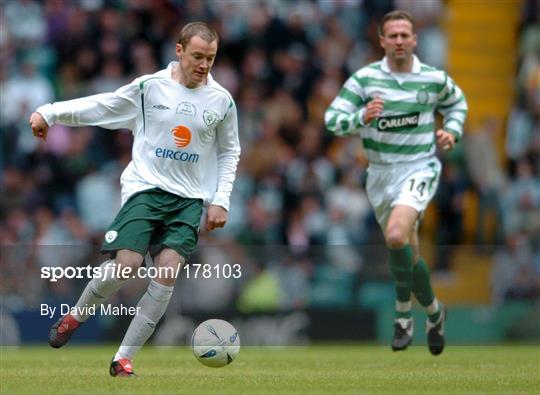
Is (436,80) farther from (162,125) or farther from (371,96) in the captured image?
(162,125)

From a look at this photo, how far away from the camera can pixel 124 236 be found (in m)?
9.34

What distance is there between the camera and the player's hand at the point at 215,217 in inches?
375

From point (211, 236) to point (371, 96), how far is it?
19.3ft

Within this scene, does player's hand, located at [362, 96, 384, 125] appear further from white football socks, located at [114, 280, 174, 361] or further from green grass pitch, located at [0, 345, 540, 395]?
white football socks, located at [114, 280, 174, 361]

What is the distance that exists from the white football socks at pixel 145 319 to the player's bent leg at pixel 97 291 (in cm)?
21

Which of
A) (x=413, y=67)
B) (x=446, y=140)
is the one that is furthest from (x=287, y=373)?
(x=413, y=67)

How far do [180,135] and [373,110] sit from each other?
2146 millimetres

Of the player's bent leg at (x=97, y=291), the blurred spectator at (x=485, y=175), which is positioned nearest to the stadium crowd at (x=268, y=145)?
the blurred spectator at (x=485, y=175)

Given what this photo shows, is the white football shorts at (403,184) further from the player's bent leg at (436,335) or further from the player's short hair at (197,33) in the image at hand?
the player's short hair at (197,33)

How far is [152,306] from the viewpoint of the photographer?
30.8 feet

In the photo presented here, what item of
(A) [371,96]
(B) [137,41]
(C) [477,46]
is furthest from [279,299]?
(C) [477,46]

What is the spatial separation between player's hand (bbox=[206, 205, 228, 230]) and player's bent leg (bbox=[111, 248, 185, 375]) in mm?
339

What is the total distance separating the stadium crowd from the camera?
16.0m

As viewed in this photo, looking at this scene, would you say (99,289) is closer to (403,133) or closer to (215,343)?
(215,343)
